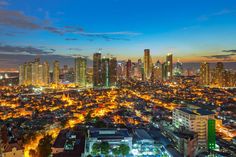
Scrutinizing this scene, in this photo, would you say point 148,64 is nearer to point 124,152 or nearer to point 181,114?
point 181,114

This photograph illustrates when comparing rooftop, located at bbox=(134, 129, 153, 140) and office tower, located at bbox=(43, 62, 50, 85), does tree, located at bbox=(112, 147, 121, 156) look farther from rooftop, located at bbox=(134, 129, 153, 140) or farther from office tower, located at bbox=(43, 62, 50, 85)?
office tower, located at bbox=(43, 62, 50, 85)

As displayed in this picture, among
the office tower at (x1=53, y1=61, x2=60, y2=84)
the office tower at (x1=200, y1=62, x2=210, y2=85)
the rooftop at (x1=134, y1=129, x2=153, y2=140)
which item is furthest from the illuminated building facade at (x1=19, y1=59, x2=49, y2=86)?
the rooftop at (x1=134, y1=129, x2=153, y2=140)

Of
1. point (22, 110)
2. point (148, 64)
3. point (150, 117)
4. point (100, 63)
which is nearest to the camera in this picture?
point (150, 117)

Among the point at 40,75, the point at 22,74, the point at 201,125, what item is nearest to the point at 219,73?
the point at 40,75

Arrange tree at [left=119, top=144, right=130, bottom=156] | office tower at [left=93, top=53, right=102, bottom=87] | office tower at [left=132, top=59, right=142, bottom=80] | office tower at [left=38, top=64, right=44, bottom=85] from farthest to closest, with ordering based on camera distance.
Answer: office tower at [left=132, top=59, right=142, bottom=80]
office tower at [left=38, top=64, right=44, bottom=85]
office tower at [left=93, top=53, right=102, bottom=87]
tree at [left=119, top=144, right=130, bottom=156]

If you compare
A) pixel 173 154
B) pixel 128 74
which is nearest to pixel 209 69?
pixel 128 74
